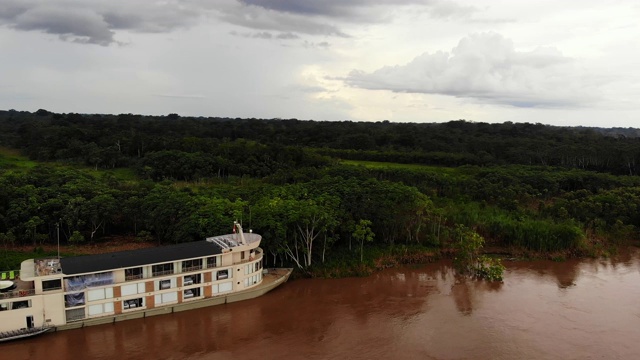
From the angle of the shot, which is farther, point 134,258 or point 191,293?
point 191,293

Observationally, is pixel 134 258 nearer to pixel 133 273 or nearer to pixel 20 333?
pixel 133 273

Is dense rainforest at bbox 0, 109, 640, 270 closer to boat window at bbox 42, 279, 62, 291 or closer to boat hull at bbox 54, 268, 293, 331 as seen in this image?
boat hull at bbox 54, 268, 293, 331

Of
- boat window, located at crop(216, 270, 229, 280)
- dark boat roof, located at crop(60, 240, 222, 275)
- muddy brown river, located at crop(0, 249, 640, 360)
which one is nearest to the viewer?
muddy brown river, located at crop(0, 249, 640, 360)

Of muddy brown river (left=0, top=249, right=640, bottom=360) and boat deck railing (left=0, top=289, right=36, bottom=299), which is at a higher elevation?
boat deck railing (left=0, top=289, right=36, bottom=299)

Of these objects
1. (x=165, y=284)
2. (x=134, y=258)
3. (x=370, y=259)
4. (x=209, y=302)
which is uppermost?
(x=134, y=258)

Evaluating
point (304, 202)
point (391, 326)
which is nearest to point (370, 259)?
point (304, 202)

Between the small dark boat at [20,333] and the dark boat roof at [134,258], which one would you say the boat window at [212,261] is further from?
the small dark boat at [20,333]

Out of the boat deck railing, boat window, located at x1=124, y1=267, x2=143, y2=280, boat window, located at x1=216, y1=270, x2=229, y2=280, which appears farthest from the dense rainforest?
the boat deck railing
